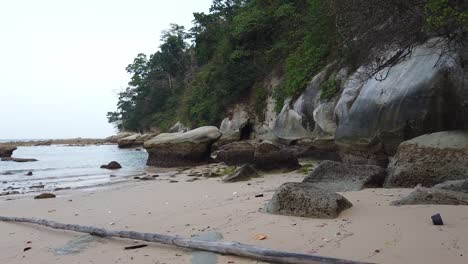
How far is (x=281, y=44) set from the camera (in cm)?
2312

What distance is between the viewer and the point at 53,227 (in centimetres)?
565

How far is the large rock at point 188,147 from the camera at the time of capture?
17.2 metres

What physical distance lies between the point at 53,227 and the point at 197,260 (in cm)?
291

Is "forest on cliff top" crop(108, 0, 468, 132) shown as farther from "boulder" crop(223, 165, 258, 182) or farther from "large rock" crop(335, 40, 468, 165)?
"boulder" crop(223, 165, 258, 182)

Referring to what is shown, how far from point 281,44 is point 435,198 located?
19.1 m

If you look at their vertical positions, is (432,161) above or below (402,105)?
below

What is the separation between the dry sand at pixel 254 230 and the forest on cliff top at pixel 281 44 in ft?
6.54

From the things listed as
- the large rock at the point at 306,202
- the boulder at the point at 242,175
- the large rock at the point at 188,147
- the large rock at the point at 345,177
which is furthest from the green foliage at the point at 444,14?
the large rock at the point at 188,147

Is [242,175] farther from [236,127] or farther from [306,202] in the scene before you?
[236,127]

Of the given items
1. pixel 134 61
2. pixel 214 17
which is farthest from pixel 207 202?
pixel 134 61

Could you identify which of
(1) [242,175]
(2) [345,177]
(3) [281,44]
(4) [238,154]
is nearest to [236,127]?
(3) [281,44]

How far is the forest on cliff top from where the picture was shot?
4812 mm

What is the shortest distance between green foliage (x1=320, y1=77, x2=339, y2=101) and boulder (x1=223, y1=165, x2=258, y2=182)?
5.67 metres

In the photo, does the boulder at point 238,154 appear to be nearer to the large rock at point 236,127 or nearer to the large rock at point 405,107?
the large rock at point 405,107
